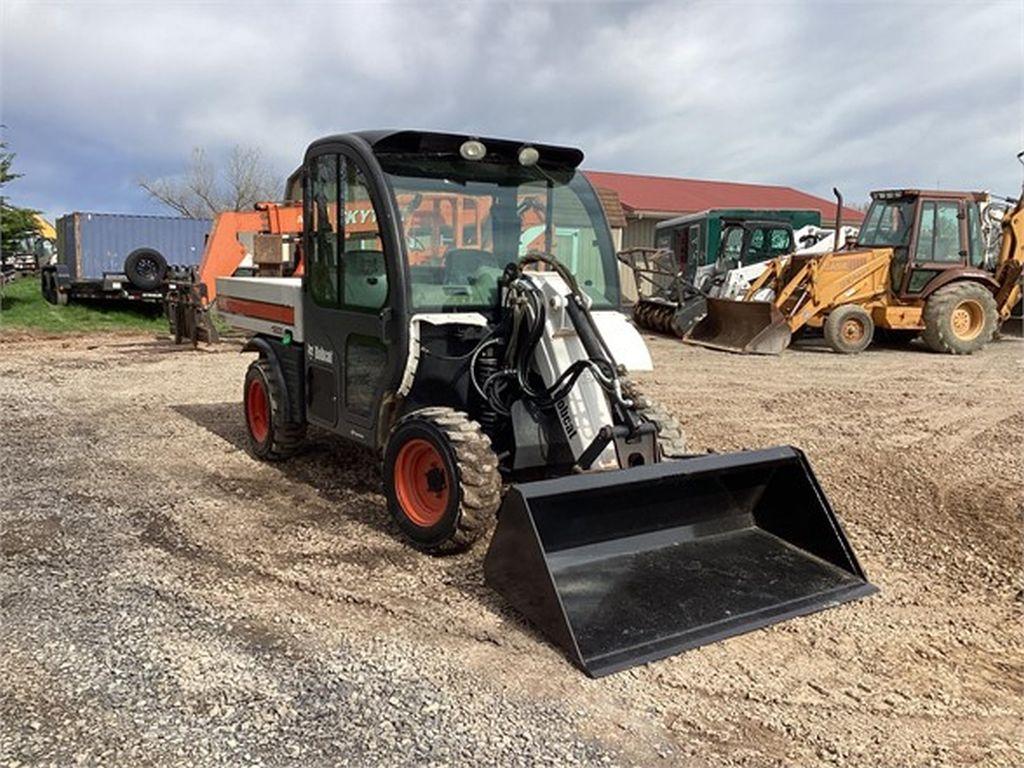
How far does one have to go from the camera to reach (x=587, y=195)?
4973 mm

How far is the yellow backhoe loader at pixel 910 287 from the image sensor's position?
12562 millimetres

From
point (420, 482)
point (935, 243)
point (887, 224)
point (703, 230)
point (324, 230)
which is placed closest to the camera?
point (420, 482)

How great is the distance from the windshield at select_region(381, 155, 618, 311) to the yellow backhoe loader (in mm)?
7959

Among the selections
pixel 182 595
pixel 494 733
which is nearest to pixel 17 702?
pixel 182 595

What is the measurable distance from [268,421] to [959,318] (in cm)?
1082

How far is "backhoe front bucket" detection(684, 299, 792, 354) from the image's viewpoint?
1221 centimetres

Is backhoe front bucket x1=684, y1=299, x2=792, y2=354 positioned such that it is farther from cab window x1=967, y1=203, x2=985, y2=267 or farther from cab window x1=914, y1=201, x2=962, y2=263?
cab window x1=967, y1=203, x2=985, y2=267

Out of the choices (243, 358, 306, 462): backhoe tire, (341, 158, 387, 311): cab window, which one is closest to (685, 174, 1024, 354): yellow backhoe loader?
(243, 358, 306, 462): backhoe tire

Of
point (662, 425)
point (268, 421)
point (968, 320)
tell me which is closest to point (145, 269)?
point (268, 421)

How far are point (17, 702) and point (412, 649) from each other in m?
1.32

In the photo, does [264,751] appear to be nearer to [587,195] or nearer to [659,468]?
[659,468]

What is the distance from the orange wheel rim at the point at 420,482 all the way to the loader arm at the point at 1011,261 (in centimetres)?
1169

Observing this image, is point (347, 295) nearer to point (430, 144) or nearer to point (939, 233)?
point (430, 144)

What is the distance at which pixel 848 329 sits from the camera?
41.4ft
